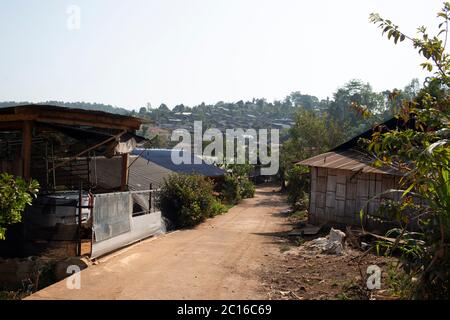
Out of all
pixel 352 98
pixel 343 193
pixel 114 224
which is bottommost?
pixel 114 224

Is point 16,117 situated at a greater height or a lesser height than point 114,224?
greater

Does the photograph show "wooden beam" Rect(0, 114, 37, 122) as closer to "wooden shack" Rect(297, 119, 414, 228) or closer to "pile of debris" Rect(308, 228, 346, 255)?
"pile of debris" Rect(308, 228, 346, 255)

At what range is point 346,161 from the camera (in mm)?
14453

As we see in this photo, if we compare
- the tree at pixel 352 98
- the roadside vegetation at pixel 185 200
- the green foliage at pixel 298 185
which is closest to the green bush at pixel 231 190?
the green foliage at pixel 298 185

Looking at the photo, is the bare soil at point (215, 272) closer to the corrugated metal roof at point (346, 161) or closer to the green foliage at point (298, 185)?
the corrugated metal roof at point (346, 161)

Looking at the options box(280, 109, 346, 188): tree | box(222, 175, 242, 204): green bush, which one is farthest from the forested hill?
box(222, 175, 242, 204): green bush

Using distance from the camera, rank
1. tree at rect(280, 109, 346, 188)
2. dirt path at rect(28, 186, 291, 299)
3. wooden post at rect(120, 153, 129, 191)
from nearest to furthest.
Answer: dirt path at rect(28, 186, 291, 299)
wooden post at rect(120, 153, 129, 191)
tree at rect(280, 109, 346, 188)

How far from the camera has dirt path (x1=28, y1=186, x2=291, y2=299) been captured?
6.60m

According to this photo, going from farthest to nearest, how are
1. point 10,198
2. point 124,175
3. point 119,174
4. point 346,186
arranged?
point 119,174 < point 346,186 < point 124,175 < point 10,198

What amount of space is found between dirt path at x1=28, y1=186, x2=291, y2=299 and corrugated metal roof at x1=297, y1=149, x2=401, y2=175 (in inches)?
133

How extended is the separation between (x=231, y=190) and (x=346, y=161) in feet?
51.5

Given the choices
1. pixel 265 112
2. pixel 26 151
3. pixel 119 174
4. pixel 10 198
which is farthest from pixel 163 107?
pixel 10 198

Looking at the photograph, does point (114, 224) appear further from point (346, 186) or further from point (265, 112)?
point (265, 112)
